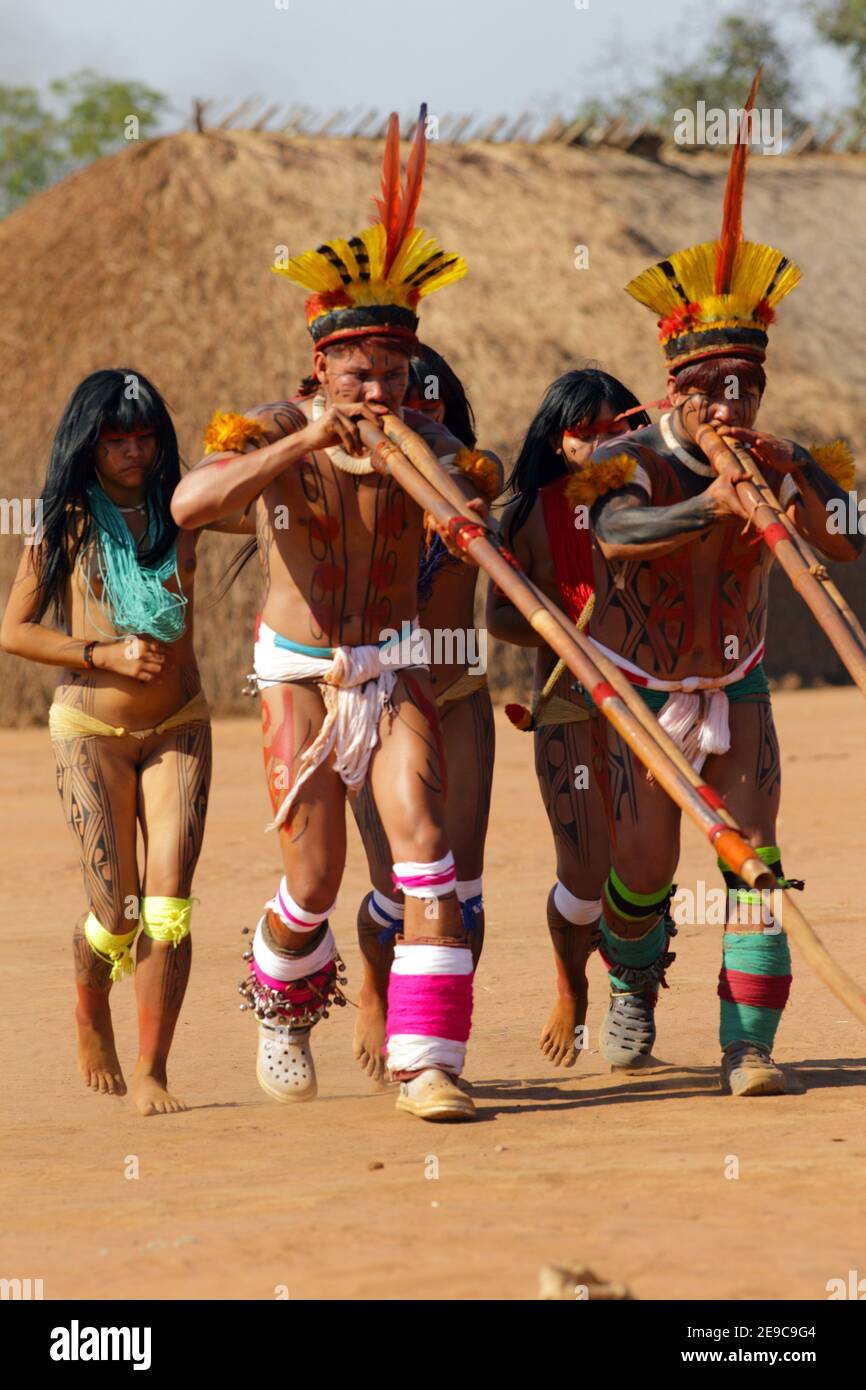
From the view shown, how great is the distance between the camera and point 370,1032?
5.91 m

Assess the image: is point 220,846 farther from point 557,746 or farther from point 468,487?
point 468,487

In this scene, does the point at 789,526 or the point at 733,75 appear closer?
the point at 789,526

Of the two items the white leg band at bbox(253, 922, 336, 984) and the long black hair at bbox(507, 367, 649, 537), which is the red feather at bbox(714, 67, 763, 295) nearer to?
the long black hair at bbox(507, 367, 649, 537)

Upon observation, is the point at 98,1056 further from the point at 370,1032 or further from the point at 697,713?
the point at 697,713

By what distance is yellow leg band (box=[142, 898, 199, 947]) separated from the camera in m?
5.46

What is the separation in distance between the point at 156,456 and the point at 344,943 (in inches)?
126

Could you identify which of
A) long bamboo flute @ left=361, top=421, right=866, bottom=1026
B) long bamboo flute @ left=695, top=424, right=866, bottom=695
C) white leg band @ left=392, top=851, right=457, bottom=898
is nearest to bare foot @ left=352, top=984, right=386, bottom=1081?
white leg band @ left=392, top=851, right=457, bottom=898

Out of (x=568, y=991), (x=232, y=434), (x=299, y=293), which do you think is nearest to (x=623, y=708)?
(x=232, y=434)

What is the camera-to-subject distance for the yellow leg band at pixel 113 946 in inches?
222

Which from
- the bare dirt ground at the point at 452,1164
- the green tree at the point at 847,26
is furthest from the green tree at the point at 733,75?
the bare dirt ground at the point at 452,1164

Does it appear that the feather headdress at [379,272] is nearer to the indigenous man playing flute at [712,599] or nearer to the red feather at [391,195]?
the red feather at [391,195]

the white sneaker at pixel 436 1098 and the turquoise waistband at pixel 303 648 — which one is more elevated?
the turquoise waistband at pixel 303 648

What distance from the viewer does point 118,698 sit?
18.3ft

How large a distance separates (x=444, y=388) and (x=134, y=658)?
1375 mm
